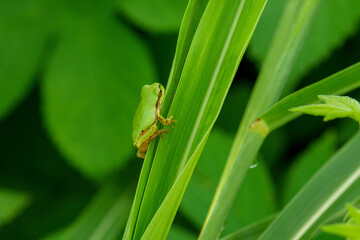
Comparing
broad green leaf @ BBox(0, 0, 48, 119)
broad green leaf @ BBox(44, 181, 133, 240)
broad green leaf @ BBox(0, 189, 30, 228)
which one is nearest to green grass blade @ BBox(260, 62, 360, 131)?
broad green leaf @ BBox(44, 181, 133, 240)

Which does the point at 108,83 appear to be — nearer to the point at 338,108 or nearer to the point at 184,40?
the point at 184,40

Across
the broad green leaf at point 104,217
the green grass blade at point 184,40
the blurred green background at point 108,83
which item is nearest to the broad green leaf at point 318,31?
the blurred green background at point 108,83

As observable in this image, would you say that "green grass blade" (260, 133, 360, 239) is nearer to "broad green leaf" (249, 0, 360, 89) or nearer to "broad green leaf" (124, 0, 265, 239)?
"broad green leaf" (124, 0, 265, 239)

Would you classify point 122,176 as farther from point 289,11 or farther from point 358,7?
point 358,7

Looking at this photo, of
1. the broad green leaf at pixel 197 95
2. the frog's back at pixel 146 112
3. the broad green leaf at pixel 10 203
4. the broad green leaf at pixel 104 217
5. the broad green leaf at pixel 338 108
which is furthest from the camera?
the broad green leaf at pixel 10 203

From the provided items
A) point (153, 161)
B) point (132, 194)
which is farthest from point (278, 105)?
point (132, 194)

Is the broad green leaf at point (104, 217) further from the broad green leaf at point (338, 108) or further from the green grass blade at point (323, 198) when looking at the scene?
the broad green leaf at point (338, 108)
